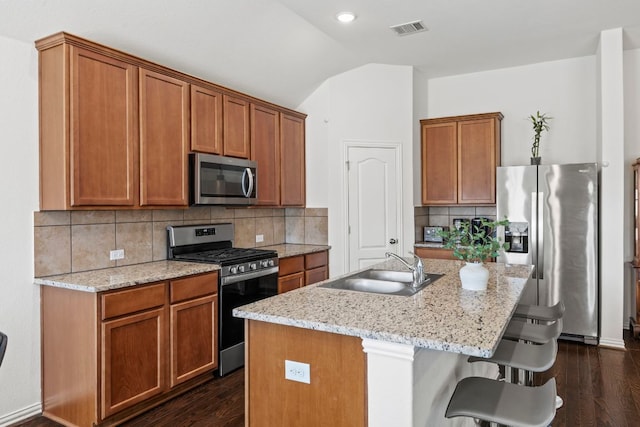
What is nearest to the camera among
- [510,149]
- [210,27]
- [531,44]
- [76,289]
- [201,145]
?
[76,289]

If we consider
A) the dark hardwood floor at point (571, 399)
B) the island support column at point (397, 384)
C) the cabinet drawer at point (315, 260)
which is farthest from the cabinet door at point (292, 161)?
the island support column at point (397, 384)

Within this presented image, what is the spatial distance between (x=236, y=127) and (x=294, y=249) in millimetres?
1371

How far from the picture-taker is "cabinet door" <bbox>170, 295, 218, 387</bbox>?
293 centimetres

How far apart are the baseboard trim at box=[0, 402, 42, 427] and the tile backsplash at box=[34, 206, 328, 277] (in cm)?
83

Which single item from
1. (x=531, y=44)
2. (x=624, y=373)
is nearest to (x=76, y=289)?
(x=624, y=373)

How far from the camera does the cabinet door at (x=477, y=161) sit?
15.3ft

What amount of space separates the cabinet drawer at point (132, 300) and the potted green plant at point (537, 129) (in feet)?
12.3

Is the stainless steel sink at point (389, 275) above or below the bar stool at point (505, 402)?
above

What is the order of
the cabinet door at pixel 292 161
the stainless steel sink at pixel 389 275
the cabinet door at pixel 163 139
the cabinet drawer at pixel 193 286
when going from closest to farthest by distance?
the stainless steel sink at pixel 389 275 → the cabinet drawer at pixel 193 286 → the cabinet door at pixel 163 139 → the cabinet door at pixel 292 161

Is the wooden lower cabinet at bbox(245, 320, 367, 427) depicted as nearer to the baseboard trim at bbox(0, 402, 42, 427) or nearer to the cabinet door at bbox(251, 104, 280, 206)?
the baseboard trim at bbox(0, 402, 42, 427)

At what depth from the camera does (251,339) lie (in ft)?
5.98

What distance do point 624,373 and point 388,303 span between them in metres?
2.63

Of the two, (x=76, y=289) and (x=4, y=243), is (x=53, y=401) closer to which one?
(x=76, y=289)

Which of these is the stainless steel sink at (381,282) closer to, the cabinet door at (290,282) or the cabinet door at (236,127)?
the cabinet door at (290,282)
